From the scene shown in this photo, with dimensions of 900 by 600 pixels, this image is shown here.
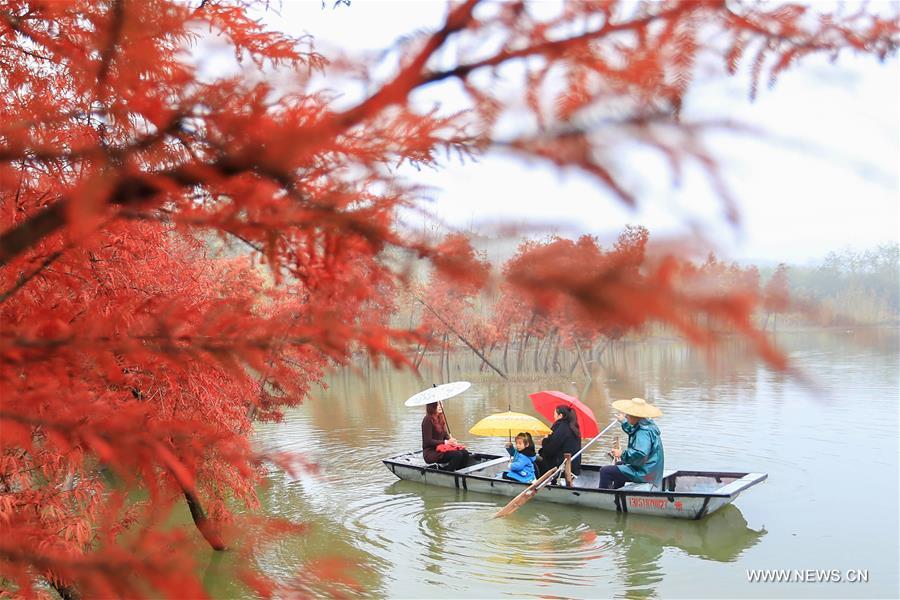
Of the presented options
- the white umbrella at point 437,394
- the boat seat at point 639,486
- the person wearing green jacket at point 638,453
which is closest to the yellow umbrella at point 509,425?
the white umbrella at point 437,394

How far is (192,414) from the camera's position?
5.73 m

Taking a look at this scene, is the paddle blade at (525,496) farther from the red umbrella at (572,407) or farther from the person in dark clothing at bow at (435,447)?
the person in dark clothing at bow at (435,447)

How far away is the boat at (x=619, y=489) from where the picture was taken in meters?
8.16

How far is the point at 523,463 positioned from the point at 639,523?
1824mm

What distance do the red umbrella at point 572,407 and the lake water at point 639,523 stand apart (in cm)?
143

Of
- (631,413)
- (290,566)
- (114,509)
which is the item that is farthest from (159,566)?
(631,413)

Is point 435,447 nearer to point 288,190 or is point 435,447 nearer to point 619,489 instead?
point 619,489

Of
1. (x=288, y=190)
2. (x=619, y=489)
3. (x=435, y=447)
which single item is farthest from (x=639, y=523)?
(x=288, y=190)

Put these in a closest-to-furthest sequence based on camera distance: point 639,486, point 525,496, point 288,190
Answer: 1. point 288,190
2. point 525,496
3. point 639,486

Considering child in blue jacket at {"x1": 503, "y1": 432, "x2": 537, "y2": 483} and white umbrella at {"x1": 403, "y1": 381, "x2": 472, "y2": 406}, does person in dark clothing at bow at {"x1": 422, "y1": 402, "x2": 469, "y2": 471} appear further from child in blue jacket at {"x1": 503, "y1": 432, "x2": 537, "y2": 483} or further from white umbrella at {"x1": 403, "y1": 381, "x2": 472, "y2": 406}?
child in blue jacket at {"x1": 503, "y1": 432, "x2": 537, "y2": 483}
